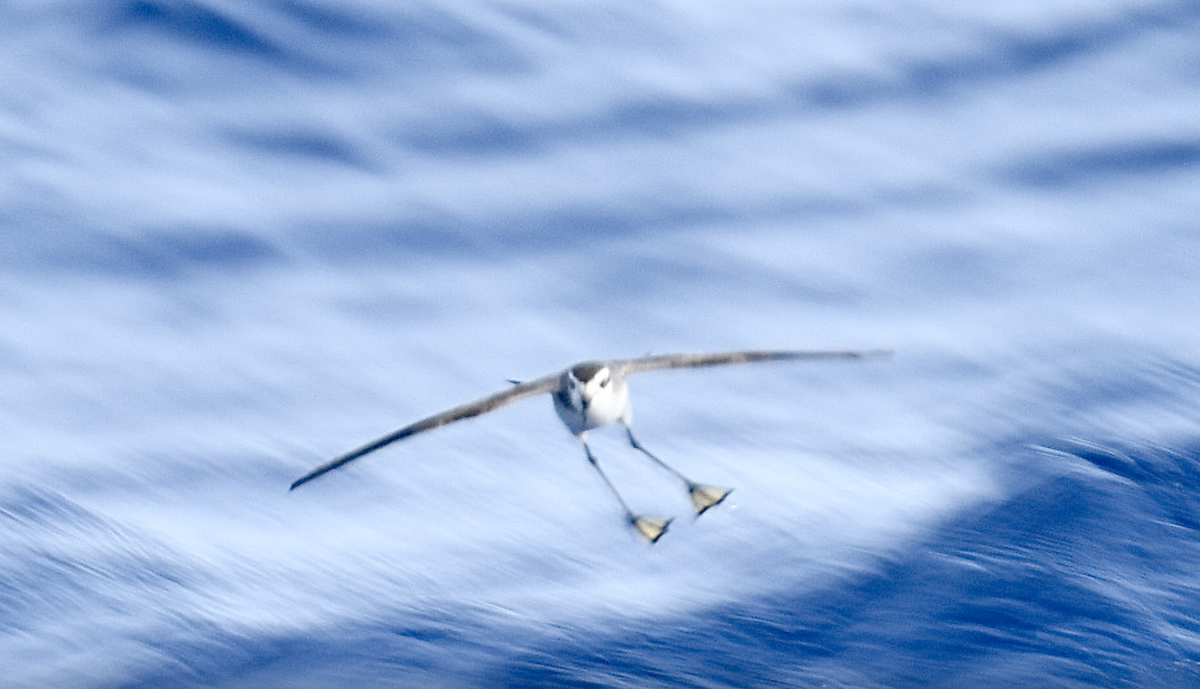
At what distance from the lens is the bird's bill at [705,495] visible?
56.6 feet

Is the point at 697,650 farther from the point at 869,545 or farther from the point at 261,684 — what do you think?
the point at 261,684

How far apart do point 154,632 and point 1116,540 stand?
11.8 m

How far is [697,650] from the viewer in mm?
19391

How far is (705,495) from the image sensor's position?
57.1 feet

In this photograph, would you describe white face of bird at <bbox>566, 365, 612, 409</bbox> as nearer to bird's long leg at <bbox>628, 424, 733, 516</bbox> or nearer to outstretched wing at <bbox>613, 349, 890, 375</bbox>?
outstretched wing at <bbox>613, 349, 890, 375</bbox>

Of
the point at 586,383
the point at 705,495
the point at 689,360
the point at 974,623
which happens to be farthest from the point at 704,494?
the point at 974,623

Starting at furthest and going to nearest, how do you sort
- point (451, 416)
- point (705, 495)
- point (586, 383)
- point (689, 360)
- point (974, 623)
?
point (974, 623) < point (705, 495) < point (689, 360) < point (451, 416) < point (586, 383)

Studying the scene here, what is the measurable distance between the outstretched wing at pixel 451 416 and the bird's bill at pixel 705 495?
261cm

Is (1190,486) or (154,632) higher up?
(1190,486)

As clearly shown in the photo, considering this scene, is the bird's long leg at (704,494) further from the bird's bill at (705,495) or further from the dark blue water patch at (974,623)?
the dark blue water patch at (974,623)

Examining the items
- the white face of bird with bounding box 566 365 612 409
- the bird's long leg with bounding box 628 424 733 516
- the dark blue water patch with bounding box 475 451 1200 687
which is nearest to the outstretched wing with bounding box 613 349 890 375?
the white face of bird with bounding box 566 365 612 409

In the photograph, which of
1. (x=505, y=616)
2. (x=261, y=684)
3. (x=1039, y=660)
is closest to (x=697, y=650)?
(x=505, y=616)

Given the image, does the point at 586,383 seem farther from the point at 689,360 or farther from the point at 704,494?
the point at 704,494

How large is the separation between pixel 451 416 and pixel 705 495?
141 inches
